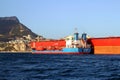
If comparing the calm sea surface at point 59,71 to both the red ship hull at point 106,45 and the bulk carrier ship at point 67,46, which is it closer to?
the red ship hull at point 106,45

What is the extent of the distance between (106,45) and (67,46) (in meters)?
19.4

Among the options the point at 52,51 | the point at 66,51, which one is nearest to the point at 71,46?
the point at 66,51

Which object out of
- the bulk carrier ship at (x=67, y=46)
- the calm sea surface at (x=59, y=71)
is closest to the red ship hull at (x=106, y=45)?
the bulk carrier ship at (x=67, y=46)

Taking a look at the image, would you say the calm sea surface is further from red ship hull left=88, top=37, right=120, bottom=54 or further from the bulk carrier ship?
the bulk carrier ship

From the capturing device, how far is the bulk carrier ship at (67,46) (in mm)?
129250

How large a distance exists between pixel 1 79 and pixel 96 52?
3759 inches

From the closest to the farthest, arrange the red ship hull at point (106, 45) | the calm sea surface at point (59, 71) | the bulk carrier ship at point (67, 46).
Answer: the calm sea surface at point (59, 71)
the red ship hull at point (106, 45)
the bulk carrier ship at point (67, 46)

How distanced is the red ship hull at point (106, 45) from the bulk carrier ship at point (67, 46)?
3.27m

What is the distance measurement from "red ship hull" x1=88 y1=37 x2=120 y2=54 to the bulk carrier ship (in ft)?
10.7

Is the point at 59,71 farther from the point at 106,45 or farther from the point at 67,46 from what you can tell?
the point at 67,46

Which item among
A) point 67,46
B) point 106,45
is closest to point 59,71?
point 106,45

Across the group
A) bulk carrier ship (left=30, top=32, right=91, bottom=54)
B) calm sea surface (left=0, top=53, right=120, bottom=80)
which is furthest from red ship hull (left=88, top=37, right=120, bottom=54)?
calm sea surface (left=0, top=53, right=120, bottom=80)

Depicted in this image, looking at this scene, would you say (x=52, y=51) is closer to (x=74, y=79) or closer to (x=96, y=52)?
(x=96, y=52)

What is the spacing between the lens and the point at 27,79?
35594 mm
